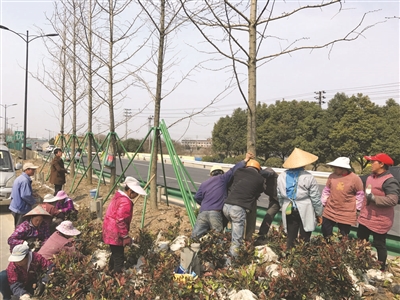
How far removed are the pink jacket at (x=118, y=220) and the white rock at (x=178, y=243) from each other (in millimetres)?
981

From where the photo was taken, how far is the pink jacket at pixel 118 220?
3.97 m

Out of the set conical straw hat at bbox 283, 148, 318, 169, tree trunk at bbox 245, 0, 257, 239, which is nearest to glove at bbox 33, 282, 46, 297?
tree trunk at bbox 245, 0, 257, 239

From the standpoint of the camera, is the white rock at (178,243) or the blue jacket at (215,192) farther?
the white rock at (178,243)

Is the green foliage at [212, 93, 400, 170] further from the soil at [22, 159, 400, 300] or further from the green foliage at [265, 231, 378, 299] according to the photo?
the green foliage at [265, 231, 378, 299]

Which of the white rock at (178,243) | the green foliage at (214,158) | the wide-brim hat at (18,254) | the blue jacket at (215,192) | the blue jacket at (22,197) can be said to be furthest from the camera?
the green foliage at (214,158)

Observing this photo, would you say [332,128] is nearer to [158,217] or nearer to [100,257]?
[158,217]

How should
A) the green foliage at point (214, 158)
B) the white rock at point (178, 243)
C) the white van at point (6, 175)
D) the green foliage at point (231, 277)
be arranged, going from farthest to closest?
the green foliage at point (214, 158) → the white van at point (6, 175) → the white rock at point (178, 243) → the green foliage at point (231, 277)

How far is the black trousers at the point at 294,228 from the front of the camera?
4.15 m

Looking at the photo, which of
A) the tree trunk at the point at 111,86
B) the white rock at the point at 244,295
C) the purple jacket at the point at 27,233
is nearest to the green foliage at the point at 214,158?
the tree trunk at the point at 111,86

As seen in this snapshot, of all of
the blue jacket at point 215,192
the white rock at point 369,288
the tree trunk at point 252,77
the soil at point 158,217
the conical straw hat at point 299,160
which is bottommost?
the white rock at point 369,288

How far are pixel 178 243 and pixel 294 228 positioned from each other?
→ 5.58 feet

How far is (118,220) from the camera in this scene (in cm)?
398

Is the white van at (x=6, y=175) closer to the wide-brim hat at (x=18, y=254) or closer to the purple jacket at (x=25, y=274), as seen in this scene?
the purple jacket at (x=25, y=274)

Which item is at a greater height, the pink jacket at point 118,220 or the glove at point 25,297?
the pink jacket at point 118,220
